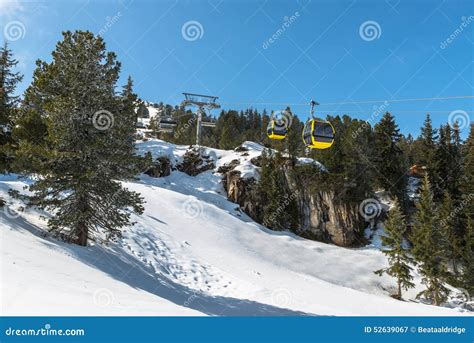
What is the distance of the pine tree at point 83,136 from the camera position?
1286 cm

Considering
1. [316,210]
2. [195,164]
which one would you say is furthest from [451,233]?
[195,164]

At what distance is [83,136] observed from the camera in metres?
13.3

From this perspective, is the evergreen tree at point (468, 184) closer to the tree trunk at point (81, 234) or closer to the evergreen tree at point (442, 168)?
the evergreen tree at point (442, 168)

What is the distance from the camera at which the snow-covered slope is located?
796 centimetres

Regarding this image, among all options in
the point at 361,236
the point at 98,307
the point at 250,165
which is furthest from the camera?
the point at 250,165

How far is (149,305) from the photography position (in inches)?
322

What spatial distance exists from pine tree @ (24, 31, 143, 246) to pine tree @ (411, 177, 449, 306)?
84.6ft

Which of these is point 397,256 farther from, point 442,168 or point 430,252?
point 442,168

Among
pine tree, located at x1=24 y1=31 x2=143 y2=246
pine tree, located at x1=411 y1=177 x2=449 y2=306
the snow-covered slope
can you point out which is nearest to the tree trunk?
pine tree, located at x1=24 y1=31 x2=143 y2=246

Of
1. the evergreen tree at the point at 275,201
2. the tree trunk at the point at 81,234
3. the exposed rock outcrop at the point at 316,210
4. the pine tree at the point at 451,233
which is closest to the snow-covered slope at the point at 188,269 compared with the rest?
the tree trunk at the point at 81,234

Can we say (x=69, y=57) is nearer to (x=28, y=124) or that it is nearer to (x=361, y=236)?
(x=28, y=124)

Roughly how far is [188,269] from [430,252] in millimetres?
21840

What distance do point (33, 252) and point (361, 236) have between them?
36.2 metres

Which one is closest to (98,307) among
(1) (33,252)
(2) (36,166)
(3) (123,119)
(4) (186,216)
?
(1) (33,252)
